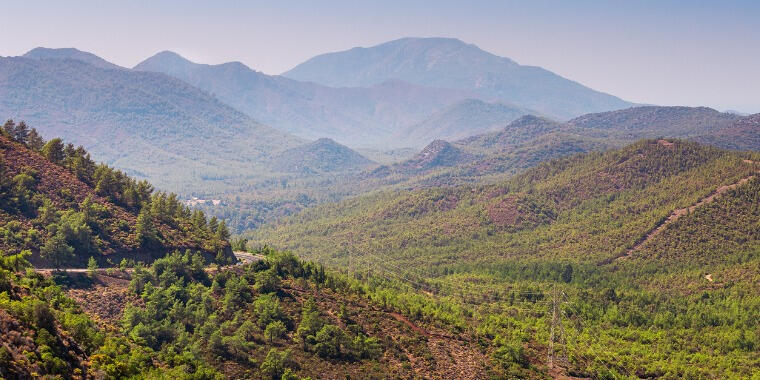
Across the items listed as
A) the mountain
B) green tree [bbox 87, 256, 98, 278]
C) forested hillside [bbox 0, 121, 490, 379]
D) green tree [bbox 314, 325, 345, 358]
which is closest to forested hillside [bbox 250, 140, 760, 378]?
forested hillside [bbox 0, 121, 490, 379]

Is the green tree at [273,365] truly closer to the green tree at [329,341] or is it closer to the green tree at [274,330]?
the green tree at [274,330]

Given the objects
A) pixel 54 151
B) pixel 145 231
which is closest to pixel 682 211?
pixel 145 231

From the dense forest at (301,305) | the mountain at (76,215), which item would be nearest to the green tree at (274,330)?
the dense forest at (301,305)

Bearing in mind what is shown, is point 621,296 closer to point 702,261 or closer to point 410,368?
point 702,261

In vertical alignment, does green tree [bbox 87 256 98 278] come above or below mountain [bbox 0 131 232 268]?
below

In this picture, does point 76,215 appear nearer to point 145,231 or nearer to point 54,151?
point 145,231

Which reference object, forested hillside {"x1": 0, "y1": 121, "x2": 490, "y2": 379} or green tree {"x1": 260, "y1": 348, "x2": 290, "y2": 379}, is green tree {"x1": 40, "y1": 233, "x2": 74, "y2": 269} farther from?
green tree {"x1": 260, "y1": 348, "x2": 290, "y2": 379}

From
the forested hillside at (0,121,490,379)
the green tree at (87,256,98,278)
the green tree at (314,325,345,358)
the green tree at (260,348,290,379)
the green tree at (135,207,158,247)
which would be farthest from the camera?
the green tree at (135,207,158,247)
